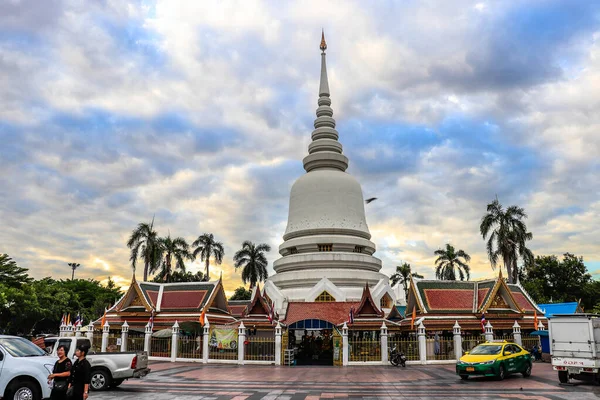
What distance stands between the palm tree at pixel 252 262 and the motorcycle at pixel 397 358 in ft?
118

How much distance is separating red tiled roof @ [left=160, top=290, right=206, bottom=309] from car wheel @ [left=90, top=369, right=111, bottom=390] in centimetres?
2074

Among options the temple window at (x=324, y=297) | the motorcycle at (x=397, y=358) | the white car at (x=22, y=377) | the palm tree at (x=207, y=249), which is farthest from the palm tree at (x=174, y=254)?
the white car at (x=22, y=377)

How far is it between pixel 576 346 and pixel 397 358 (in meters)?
11.7

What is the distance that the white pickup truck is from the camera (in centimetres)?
1856

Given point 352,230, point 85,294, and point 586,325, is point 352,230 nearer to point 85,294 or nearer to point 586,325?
point 586,325

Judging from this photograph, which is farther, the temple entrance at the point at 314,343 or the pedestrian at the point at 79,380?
the temple entrance at the point at 314,343

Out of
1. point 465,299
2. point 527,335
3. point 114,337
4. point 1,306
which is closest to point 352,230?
point 465,299

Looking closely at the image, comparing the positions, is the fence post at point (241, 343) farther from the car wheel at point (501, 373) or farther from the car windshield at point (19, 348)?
the car windshield at point (19, 348)

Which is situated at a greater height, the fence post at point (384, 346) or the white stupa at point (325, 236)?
the white stupa at point (325, 236)

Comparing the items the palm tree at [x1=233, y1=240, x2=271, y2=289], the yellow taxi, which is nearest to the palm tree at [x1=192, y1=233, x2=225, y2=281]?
the palm tree at [x1=233, y1=240, x2=271, y2=289]

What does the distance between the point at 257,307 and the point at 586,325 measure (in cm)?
2099

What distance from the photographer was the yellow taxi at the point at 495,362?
20.3m

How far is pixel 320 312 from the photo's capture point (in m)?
35.4

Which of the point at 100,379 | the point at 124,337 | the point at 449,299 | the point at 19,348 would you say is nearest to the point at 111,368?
the point at 100,379
